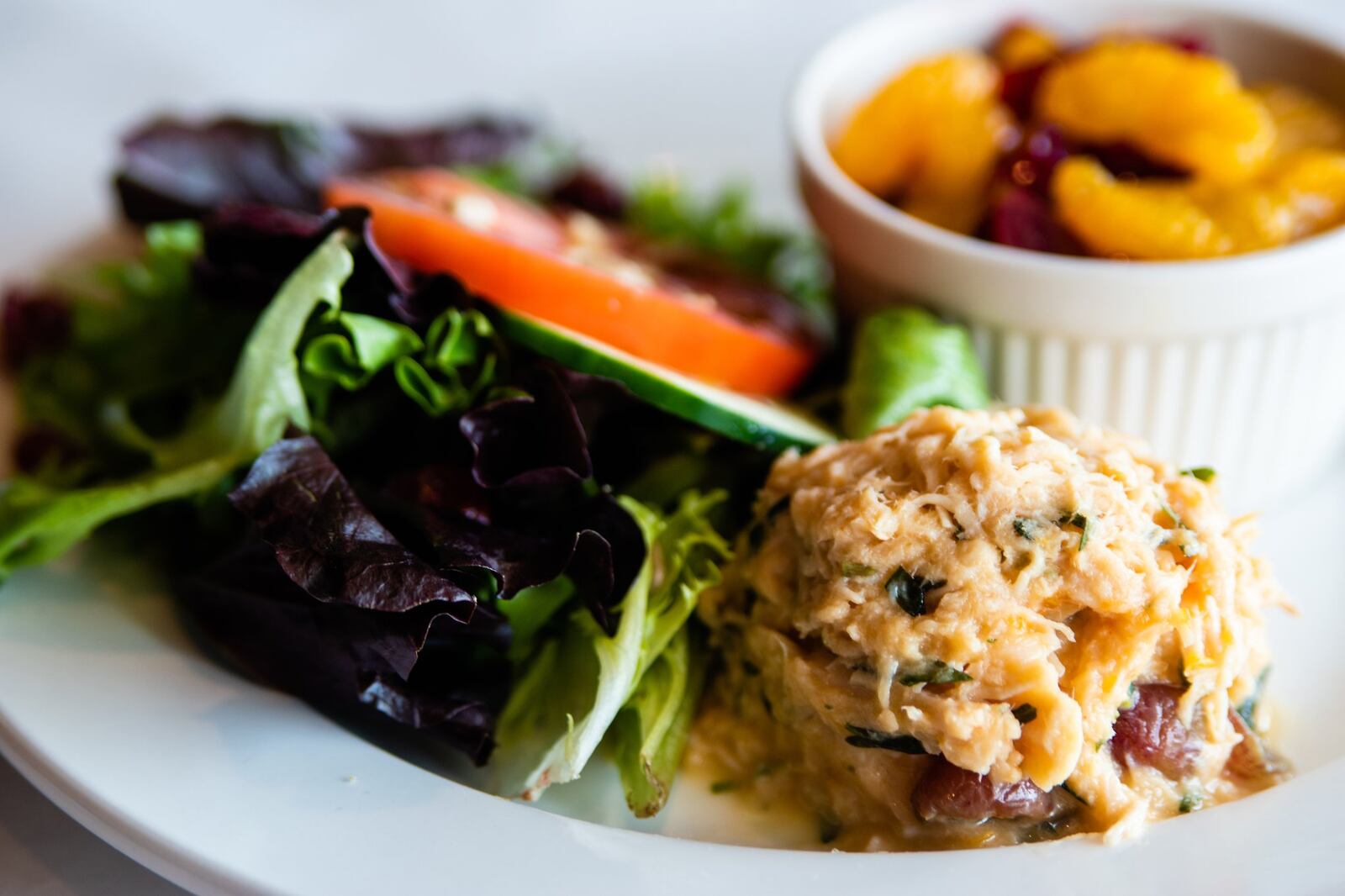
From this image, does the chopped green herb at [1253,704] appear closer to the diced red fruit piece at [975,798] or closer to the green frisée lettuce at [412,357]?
the diced red fruit piece at [975,798]

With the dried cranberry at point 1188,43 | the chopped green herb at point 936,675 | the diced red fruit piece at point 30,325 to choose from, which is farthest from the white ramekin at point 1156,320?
the diced red fruit piece at point 30,325

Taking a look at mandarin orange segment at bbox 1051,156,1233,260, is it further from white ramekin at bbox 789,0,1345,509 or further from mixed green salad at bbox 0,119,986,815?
mixed green salad at bbox 0,119,986,815

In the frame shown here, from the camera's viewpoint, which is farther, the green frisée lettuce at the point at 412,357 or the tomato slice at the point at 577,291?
the tomato slice at the point at 577,291

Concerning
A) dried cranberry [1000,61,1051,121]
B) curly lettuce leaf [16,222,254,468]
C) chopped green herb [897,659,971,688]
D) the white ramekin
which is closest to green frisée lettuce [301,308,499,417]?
curly lettuce leaf [16,222,254,468]

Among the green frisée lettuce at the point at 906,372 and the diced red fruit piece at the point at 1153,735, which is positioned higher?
the green frisée lettuce at the point at 906,372

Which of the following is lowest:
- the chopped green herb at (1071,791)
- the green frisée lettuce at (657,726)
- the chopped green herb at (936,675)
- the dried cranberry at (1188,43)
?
the green frisée lettuce at (657,726)

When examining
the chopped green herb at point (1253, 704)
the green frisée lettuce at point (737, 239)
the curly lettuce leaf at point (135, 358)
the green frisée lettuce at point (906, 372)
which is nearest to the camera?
the chopped green herb at point (1253, 704)

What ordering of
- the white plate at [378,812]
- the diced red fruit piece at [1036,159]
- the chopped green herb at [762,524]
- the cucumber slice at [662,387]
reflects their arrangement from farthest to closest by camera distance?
1. the diced red fruit piece at [1036,159]
2. the cucumber slice at [662,387]
3. the chopped green herb at [762,524]
4. the white plate at [378,812]
